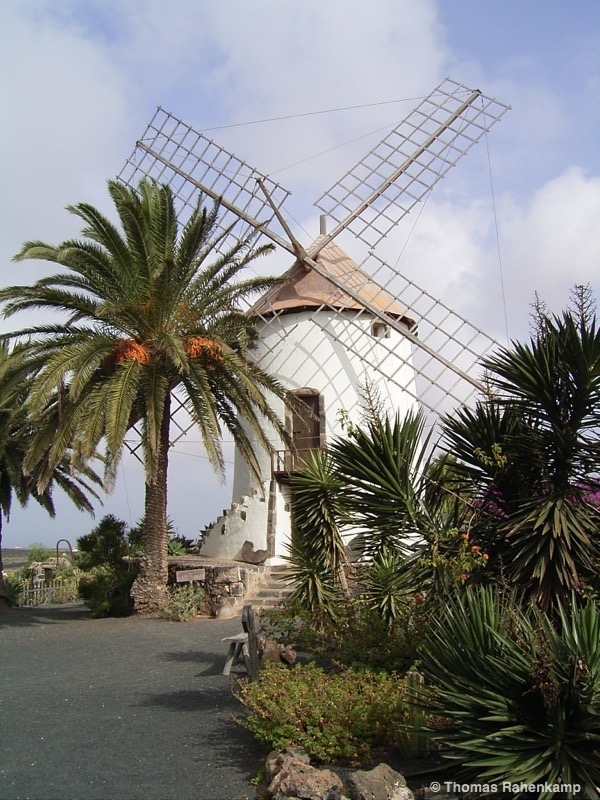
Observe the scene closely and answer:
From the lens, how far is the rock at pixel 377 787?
14.1ft

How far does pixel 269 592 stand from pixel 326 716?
9199 millimetres

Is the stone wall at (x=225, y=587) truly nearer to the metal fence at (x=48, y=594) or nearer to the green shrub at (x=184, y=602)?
the green shrub at (x=184, y=602)

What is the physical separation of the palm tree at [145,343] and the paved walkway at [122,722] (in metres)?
3.14

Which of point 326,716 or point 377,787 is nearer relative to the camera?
point 377,787

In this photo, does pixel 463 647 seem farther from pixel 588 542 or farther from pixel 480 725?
pixel 588 542

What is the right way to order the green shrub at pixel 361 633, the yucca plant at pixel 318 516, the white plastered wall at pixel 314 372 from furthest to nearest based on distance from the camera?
the white plastered wall at pixel 314 372
the yucca plant at pixel 318 516
the green shrub at pixel 361 633

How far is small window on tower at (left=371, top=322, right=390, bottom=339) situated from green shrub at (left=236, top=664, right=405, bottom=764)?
12857 mm

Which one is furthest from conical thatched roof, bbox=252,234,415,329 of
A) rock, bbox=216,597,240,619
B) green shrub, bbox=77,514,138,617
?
rock, bbox=216,597,240,619

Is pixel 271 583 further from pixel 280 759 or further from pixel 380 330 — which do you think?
pixel 280 759

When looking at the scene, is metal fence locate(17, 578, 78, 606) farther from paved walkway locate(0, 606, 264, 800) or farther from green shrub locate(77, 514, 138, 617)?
paved walkway locate(0, 606, 264, 800)

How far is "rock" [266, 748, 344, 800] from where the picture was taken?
170 inches

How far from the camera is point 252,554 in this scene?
16.2 meters

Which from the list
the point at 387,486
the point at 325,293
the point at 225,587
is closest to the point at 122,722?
the point at 387,486

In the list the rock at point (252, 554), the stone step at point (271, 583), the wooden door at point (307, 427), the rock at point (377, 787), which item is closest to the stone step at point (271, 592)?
the stone step at point (271, 583)
